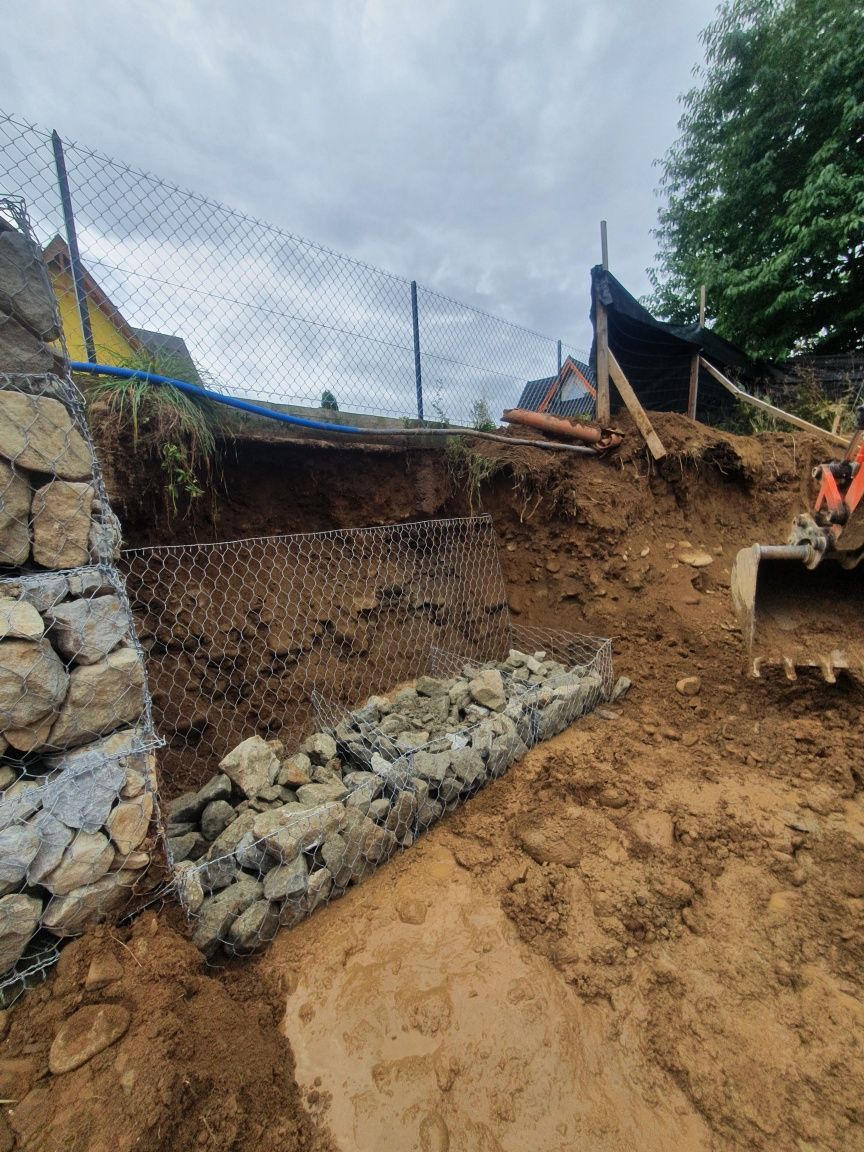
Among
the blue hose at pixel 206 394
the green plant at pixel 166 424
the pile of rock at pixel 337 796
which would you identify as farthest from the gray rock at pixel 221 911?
the blue hose at pixel 206 394

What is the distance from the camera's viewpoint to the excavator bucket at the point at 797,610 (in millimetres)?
2578

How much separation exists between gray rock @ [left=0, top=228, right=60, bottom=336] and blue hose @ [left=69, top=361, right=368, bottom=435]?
0.85 m

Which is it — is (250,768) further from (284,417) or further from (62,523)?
(284,417)

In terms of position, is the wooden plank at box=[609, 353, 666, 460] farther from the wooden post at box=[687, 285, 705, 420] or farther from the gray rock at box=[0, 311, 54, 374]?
the gray rock at box=[0, 311, 54, 374]

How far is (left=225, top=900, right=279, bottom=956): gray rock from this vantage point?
1660 millimetres

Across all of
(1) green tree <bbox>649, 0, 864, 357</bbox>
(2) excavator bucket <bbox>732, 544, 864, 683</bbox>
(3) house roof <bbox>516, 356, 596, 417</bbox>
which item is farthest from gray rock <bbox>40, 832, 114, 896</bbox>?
(1) green tree <bbox>649, 0, 864, 357</bbox>

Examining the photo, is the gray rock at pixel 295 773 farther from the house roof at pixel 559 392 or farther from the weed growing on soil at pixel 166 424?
the house roof at pixel 559 392

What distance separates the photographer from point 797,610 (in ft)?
9.28

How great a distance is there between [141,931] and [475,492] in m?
3.66

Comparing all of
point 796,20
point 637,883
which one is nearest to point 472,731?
point 637,883

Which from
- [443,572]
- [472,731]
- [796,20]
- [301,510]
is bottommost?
[472,731]

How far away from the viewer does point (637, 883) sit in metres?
1.94

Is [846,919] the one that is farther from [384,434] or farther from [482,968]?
[384,434]

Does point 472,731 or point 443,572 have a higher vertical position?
point 443,572
